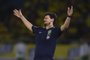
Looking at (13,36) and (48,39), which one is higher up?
(48,39)

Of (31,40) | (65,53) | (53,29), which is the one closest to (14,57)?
(31,40)

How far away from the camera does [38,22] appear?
1781cm

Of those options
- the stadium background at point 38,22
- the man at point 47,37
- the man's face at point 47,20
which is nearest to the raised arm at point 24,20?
the man at point 47,37

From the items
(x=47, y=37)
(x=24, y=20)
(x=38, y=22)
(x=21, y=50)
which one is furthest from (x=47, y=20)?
(x=38, y=22)

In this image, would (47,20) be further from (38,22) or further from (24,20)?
(38,22)

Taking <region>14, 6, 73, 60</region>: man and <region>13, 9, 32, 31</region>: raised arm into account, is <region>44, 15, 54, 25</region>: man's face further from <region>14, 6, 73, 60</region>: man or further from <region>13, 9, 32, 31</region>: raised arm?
<region>13, 9, 32, 31</region>: raised arm

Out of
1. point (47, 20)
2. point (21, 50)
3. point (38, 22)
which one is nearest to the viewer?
point (47, 20)

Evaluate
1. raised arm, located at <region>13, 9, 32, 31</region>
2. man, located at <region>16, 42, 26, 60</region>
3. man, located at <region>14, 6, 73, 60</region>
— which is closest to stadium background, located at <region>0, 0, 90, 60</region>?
man, located at <region>16, 42, 26, 60</region>

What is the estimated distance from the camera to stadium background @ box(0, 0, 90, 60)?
54.6 ft

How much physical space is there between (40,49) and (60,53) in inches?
367

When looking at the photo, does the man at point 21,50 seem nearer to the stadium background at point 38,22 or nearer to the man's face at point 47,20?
the stadium background at point 38,22

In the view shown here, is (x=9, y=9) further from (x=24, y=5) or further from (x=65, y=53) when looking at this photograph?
(x=65, y=53)

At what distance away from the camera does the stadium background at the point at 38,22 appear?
16641 mm

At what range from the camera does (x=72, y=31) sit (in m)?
17.4
